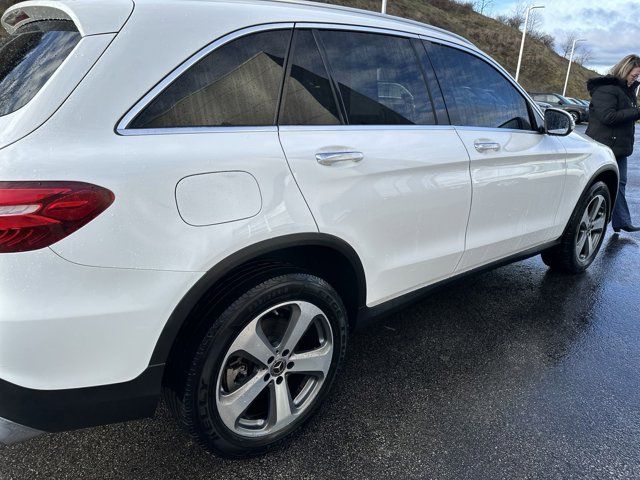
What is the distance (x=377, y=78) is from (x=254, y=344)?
1353 millimetres

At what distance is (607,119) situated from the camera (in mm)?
4637

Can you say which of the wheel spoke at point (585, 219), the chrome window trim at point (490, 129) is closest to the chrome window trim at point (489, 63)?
the chrome window trim at point (490, 129)

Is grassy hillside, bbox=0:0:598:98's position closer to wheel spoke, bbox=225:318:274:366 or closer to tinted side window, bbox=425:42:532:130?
tinted side window, bbox=425:42:532:130

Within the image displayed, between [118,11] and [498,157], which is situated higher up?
[118,11]

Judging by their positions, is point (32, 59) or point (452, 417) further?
point (452, 417)

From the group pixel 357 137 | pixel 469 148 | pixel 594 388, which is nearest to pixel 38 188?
pixel 357 137

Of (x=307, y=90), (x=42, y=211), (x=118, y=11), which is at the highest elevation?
(x=118, y=11)

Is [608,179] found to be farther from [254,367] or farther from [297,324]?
[254,367]

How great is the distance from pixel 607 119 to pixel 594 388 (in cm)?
313

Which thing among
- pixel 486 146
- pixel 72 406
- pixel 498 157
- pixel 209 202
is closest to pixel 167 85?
pixel 209 202

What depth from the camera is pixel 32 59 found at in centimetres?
163

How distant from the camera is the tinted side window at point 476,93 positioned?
2661mm

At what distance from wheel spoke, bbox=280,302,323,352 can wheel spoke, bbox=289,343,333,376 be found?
0.26 ft

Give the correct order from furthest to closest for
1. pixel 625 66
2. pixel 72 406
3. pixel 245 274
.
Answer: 1. pixel 625 66
2. pixel 245 274
3. pixel 72 406
